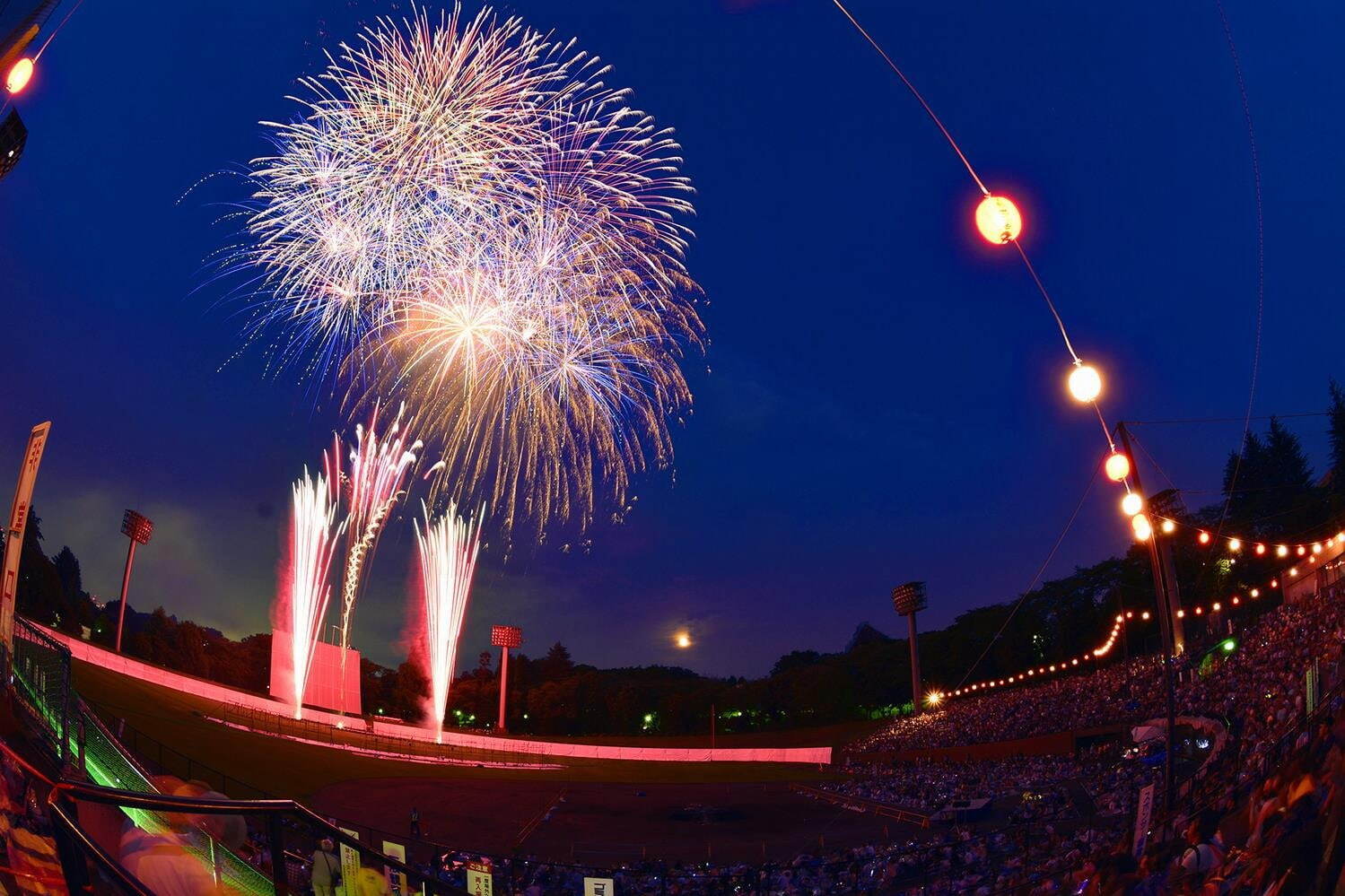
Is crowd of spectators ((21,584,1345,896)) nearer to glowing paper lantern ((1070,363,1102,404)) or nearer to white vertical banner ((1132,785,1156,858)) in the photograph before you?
white vertical banner ((1132,785,1156,858))

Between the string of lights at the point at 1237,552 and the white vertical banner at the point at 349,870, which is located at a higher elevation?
the string of lights at the point at 1237,552

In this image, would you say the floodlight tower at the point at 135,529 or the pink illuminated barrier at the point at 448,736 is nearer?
the pink illuminated barrier at the point at 448,736

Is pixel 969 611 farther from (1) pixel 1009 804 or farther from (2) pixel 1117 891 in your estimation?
(2) pixel 1117 891

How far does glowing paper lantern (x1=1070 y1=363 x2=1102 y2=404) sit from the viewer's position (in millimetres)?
13920

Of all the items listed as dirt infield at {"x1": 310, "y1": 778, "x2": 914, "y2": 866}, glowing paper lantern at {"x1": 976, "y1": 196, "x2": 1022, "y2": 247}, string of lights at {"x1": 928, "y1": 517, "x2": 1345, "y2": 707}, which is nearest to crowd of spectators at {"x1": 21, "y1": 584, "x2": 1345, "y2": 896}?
string of lights at {"x1": 928, "y1": 517, "x2": 1345, "y2": 707}

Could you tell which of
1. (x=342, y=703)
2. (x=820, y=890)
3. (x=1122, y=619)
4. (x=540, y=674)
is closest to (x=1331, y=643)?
(x=820, y=890)

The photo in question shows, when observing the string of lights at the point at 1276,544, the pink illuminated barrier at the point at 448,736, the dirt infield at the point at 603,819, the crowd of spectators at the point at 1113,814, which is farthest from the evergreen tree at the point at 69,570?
the string of lights at the point at 1276,544

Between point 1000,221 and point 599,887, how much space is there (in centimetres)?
1160

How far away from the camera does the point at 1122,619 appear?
5897 cm

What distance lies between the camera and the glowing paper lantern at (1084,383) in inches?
548

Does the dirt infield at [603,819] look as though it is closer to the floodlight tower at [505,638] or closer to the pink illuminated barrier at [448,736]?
the pink illuminated barrier at [448,736]

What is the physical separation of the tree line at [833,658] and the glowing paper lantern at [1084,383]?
152 feet

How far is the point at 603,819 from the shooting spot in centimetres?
3703

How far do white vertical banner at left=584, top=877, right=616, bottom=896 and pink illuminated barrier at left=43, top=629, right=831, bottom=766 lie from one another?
3103cm
